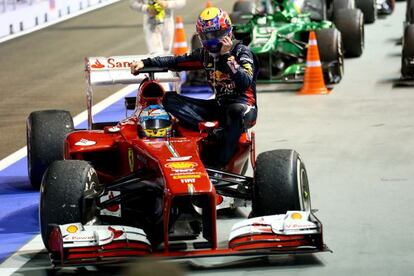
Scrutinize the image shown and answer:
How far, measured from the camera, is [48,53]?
2534 cm

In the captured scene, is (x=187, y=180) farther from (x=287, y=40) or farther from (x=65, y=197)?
(x=287, y=40)

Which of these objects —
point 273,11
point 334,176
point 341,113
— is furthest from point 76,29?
point 334,176

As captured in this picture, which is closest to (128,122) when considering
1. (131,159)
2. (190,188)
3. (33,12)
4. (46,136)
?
(131,159)

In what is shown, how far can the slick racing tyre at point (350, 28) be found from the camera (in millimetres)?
22141

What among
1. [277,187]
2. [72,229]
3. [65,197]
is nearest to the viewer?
[72,229]

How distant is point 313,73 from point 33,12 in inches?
527

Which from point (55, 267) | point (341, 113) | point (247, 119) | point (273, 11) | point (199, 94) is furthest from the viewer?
point (273, 11)

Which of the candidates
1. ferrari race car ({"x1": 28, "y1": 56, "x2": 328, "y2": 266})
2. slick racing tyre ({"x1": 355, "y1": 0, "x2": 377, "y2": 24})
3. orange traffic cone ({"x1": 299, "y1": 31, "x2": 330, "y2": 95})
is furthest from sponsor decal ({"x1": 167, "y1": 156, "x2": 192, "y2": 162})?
slick racing tyre ({"x1": 355, "y1": 0, "x2": 377, "y2": 24})

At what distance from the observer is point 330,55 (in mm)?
19422

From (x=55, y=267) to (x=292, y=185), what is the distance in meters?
1.91

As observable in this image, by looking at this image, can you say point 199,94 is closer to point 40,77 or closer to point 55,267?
point 40,77

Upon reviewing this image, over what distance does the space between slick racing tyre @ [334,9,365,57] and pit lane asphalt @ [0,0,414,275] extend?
0.27 m

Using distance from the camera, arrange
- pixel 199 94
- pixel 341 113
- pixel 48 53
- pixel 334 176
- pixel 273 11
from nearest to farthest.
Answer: pixel 334 176
pixel 341 113
pixel 199 94
pixel 273 11
pixel 48 53

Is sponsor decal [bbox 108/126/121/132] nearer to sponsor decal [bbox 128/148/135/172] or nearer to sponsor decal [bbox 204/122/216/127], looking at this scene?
sponsor decal [bbox 128/148/135/172]
